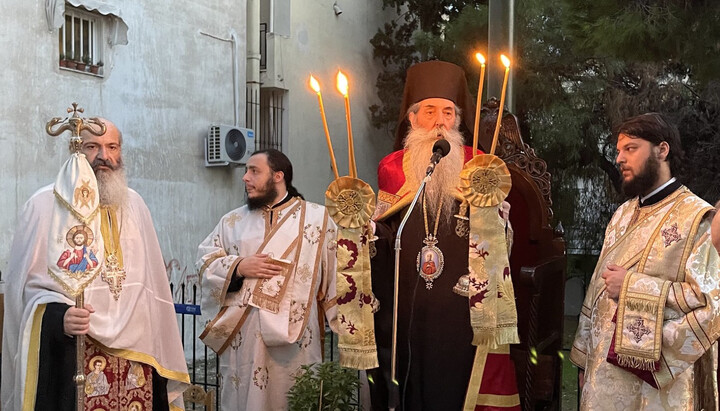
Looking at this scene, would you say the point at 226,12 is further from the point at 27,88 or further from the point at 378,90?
the point at 378,90

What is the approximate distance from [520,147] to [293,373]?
1.83 metres

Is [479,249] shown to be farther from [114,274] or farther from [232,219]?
[232,219]

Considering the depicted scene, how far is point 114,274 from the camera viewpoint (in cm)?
350

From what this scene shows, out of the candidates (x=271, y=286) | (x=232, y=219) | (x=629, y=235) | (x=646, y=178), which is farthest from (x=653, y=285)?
(x=232, y=219)

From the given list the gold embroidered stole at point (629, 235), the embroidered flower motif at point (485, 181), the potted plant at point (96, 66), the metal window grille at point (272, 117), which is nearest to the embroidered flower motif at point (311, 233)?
the embroidered flower motif at point (485, 181)

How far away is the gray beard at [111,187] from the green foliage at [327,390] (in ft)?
4.41

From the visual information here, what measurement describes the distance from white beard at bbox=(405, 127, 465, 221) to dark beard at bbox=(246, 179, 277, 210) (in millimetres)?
1102

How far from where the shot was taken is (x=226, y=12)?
958 cm

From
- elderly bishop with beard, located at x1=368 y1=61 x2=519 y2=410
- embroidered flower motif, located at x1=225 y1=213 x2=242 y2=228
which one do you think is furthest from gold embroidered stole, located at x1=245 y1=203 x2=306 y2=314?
elderly bishop with beard, located at x1=368 y1=61 x2=519 y2=410

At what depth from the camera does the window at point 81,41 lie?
7648 mm

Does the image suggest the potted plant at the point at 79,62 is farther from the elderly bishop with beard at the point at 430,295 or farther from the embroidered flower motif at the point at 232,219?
the elderly bishop with beard at the point at 430,295

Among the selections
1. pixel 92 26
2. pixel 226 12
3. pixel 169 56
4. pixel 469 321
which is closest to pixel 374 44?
pixel 226 12

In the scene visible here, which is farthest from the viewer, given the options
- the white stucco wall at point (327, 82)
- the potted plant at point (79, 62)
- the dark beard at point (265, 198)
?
the white stucco wall at point (327, 82)

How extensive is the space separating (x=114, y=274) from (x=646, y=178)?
2391 mm
